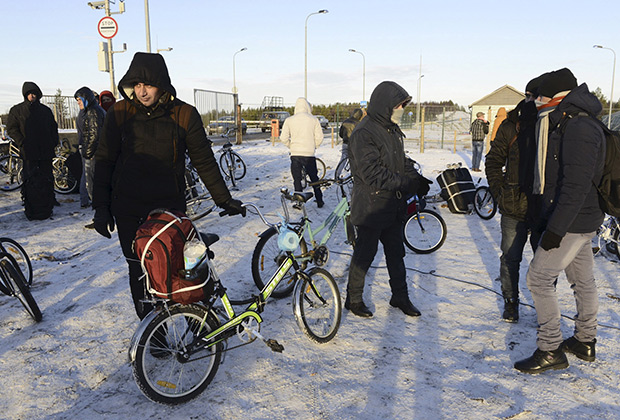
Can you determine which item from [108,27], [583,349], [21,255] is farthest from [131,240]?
[108,27]

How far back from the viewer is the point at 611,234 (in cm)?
594

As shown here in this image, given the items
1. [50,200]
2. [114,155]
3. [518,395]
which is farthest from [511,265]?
[50,200]

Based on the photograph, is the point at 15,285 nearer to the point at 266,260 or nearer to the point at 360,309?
the point at 266,260

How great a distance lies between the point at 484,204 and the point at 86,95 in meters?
7.10

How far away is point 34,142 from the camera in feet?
23.9

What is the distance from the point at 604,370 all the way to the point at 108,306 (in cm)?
426

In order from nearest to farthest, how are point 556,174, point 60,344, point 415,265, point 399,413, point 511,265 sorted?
1. point 399,413
2. point 556,174
3. point 60,344
4. point 511,265
5. point 415,265

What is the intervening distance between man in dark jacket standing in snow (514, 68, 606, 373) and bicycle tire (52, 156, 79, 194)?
353 inches

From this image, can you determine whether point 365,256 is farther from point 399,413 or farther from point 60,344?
point 60,344

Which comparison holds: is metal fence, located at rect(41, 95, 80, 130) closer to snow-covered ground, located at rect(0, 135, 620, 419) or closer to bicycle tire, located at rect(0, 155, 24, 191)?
bicycle tire, located at rect(0, 155, 24, 191)

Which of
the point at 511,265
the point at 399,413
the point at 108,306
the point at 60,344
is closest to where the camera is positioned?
the point at 399,413

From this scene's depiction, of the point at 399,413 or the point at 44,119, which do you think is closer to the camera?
the point at 399,413

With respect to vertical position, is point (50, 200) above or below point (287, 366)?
above

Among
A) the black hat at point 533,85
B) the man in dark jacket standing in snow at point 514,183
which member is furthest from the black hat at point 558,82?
the black hat at point 533,85
